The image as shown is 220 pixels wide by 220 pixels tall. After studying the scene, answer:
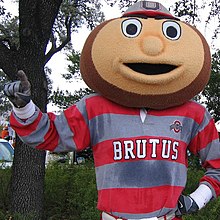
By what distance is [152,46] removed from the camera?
2650 mm

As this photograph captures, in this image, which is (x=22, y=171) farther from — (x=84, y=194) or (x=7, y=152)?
(x=7, y=152)

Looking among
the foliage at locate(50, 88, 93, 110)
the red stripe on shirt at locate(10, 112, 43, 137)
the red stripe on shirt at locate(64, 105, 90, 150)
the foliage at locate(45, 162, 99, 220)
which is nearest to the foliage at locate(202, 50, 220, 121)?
the foliage at locate(50, 88, 93, 110)

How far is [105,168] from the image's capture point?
2.69 meters

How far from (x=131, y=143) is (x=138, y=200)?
0.98ft

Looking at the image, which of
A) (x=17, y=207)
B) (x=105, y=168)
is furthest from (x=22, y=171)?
(x=105, y=168)

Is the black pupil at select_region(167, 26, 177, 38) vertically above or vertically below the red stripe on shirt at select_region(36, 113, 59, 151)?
above

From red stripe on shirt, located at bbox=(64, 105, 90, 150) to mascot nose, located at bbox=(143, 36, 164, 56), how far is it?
0.51 meters

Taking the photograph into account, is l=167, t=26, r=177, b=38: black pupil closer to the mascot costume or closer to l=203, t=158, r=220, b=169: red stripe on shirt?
the mascot costume

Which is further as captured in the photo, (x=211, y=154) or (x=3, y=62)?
(x=3, y=62)

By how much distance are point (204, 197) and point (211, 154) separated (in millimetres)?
244

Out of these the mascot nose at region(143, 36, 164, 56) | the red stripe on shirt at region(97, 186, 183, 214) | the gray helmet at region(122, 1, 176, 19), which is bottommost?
the red stripe on shirt at region(97, 186, 183, 214)

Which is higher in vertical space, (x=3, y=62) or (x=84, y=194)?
(x=3, y=62)

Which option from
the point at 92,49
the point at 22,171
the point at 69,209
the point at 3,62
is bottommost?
the point at 69,209

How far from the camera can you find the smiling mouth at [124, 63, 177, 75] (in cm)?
A: 269
